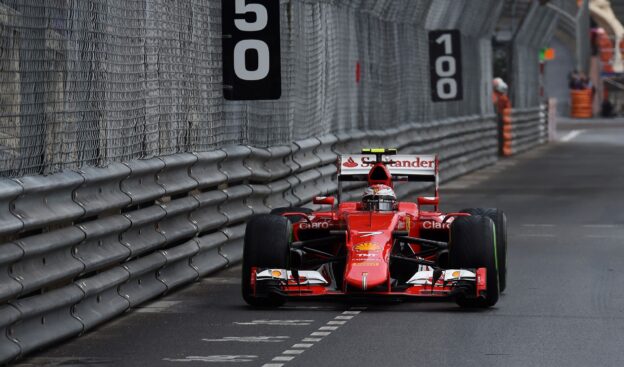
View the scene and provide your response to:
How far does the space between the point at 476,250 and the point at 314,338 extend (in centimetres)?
183

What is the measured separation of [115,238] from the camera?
11891mm

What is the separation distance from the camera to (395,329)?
11.1m

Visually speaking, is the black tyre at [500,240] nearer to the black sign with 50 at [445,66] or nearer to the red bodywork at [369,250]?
the red bodywork at [369,250]

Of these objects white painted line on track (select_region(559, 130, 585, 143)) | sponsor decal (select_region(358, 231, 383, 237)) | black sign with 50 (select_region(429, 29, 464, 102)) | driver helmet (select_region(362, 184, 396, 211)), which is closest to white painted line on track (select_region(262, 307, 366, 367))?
sponsor decal (select_region(358, 231, 383, 237))

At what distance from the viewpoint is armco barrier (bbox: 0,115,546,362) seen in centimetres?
982

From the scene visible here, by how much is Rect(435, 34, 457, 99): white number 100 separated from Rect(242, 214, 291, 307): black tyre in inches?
651

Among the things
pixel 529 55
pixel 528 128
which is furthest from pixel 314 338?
pixel 529 55

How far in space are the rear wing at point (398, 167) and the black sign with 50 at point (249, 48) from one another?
7.56 feet

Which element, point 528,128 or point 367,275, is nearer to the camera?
point 367,275

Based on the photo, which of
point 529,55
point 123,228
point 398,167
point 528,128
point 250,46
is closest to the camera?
point 123,228

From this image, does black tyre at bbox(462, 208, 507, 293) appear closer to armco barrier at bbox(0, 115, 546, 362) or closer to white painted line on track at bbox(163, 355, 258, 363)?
armco barrier at bbox(0, 115, 546, 362)

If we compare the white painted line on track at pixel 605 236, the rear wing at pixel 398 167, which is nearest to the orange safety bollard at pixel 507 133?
the white painted line on track at pixel 605 236

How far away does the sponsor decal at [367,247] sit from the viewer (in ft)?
39.2

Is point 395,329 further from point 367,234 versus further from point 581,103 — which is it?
point 581,103
